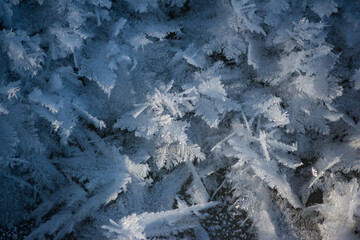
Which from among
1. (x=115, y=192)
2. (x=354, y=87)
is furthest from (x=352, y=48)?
(x=115, y=192)

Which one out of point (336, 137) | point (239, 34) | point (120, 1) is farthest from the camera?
point (336, 137)

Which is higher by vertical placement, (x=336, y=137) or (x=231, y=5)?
(x=231, y=5)

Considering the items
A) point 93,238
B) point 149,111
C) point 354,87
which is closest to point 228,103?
point 149,111

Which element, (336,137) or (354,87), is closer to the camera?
(354,87)

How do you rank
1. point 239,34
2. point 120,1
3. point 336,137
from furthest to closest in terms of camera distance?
1. point 336,137
2. point 239,34
3. point 120,1

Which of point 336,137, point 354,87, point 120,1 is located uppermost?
point 120,1

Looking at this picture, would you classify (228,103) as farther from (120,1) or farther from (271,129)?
(120,1)

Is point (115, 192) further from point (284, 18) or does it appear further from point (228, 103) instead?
point (284, 18)

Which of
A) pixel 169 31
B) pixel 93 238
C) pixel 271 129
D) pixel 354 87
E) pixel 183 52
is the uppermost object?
pixel 169 31

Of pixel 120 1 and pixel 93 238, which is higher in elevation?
pixel 120 1
